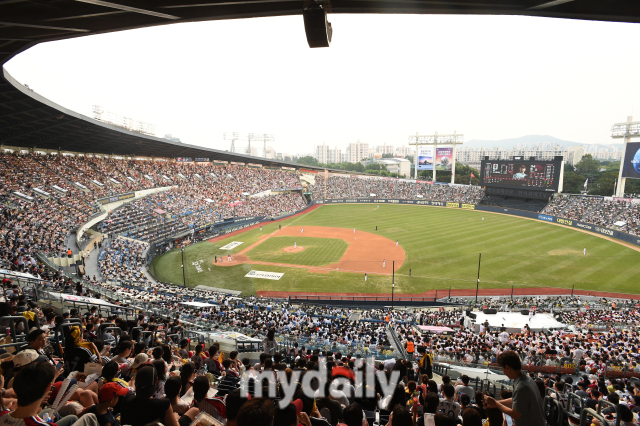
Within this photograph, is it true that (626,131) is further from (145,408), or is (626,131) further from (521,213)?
(145,408)

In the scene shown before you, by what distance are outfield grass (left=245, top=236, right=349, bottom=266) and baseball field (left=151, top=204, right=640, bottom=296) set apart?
11 centimetres

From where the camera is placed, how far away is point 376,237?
145 ft

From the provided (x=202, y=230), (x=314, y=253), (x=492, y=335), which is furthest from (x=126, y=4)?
(x=202, y=230)

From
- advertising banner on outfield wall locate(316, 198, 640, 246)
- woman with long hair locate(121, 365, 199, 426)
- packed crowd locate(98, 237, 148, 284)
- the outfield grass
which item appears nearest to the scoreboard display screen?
advertising banner on outfield wall locate(316, 198, 640, 246)

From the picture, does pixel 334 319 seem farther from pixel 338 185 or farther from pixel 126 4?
pixel 338 185

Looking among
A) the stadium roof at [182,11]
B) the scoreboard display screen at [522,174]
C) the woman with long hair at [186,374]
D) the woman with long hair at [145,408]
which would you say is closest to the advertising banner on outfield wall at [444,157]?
the scoreboard display screen at [522,174]

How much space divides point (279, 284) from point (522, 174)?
173 feet

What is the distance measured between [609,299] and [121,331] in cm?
3140

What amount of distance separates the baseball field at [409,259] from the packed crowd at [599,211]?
421 cm

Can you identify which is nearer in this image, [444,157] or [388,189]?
[388,189]

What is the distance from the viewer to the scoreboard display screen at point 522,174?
184 feet

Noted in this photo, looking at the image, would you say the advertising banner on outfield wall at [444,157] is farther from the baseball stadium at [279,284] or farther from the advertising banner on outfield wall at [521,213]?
the advertising banner on outfield wall at [521,213]

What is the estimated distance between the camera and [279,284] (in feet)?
92.1

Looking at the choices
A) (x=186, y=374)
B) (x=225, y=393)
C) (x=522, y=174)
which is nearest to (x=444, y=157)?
(x=522, y=174)
